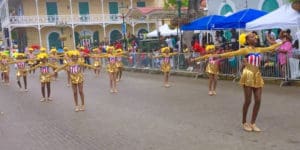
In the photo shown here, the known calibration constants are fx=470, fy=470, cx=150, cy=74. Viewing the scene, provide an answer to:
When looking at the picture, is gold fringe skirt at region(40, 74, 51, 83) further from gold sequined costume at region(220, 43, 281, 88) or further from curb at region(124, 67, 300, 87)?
gold sequined costume at region(220, 43, 281, 88)

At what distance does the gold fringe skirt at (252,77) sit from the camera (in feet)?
26.3

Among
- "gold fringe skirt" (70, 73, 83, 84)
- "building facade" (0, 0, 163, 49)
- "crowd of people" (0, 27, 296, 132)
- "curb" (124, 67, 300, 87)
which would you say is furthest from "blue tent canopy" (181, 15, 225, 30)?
"building facade" (0, 0, 163, 49)

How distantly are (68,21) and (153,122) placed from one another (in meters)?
37.6

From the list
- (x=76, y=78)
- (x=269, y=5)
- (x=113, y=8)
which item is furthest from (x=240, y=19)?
(x=113, y=8)

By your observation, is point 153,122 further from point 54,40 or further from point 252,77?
point 54,40

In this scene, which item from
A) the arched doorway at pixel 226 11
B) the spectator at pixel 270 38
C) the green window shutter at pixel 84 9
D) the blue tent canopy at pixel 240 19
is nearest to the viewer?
the spectator at pixel 270 38

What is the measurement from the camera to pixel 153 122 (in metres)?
9.65

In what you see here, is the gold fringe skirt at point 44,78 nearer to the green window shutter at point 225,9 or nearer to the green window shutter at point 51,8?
the green window shutter at point 225,9

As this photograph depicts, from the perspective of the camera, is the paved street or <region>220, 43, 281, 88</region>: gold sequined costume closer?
the paved street

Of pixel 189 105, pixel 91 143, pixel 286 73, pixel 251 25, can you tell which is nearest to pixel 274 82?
pixel 286 73

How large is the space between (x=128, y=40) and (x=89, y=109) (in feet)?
69.2

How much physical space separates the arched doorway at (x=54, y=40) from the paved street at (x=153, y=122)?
3253 cm

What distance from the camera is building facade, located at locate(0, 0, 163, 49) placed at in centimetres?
4534

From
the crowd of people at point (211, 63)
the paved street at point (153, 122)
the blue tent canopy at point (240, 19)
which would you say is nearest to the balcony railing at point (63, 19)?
the crowd of people at point (211, 63)
